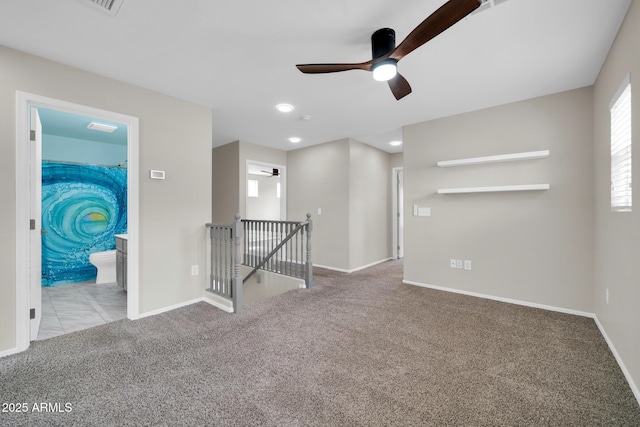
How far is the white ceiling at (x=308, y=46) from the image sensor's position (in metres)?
1.79

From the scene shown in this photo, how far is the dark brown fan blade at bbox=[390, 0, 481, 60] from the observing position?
1369 mm

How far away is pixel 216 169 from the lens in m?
5.73

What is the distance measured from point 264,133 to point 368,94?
220 centimetres

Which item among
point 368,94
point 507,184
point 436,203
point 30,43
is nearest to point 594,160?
point 507,184

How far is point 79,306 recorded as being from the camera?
10.8 feet

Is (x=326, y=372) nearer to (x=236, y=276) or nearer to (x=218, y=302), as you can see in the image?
(x=236, y=276)

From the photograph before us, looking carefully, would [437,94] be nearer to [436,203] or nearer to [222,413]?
[436,203]

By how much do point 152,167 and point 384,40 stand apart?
2.64 metres

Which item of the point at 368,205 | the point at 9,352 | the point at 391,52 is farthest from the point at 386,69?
the point at 9,352

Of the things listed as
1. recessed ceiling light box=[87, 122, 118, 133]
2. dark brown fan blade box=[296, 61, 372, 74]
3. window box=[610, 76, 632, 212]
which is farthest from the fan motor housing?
recessed ceiling light box=[87, 122, 118, 133]

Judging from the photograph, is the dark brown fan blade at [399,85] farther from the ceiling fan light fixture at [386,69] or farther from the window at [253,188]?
the window at [253,188]

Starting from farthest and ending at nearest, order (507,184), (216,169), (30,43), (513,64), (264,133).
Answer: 1. (216,169)
2. (264,133)
3. (507,184)
4. (513,64)
5. (30,43)

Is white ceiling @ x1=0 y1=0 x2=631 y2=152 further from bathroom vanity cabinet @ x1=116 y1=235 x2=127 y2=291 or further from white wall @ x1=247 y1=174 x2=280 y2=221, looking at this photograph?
white wall @ x1=247 y1=174 x2=280 y2=221

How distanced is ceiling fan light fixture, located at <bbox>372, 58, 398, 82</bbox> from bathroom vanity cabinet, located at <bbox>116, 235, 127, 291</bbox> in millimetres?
3713
